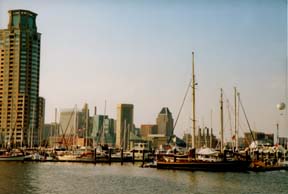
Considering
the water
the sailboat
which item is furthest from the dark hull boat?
the water

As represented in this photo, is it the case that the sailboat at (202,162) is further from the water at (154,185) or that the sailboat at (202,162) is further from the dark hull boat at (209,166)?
the water at (154,185)

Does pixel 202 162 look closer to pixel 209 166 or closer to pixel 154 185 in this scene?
pixel 209 166

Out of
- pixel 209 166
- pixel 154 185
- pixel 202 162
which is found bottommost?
pixel 154 185

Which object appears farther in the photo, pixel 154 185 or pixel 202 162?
pixel 202 162

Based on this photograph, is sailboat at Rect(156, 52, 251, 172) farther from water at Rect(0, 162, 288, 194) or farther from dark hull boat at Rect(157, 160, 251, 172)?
water at Rect(0, 162, 288, 194)

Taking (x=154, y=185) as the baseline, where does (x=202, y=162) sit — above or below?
above

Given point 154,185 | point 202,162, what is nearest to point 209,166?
point 202,162

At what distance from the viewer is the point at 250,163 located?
8744 cm

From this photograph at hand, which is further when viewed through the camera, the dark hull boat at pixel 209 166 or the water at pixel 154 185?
the dark hull boat at pixel 209 166

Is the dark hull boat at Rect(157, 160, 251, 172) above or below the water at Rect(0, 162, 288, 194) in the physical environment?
above

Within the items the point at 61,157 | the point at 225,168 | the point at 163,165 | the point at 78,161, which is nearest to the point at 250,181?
the point at 225,168

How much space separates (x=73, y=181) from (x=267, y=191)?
25090 millimetres

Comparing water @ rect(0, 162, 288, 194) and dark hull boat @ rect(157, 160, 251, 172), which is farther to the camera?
dark hull boat @ rect(157, 160, 251, 172)

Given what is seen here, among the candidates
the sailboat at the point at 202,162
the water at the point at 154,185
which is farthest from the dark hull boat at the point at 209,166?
the water at the point at 154,185
